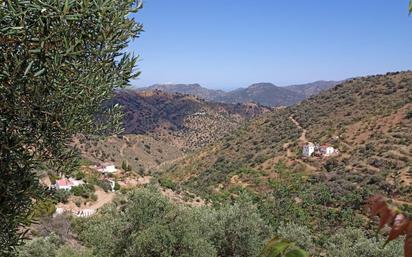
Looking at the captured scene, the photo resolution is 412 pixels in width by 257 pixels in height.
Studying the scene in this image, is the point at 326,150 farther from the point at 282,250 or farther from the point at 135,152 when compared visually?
the point at 282,250

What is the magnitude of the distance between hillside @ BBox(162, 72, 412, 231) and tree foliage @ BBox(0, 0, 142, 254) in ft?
128

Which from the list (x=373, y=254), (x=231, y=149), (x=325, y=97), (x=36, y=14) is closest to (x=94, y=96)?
(x=36, y=14)

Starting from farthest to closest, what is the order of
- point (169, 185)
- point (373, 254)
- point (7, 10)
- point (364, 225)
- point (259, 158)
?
point (259, 158), point (169, 185), point (364, 225), point (373, 254), point (7, 10)

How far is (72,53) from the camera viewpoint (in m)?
3.93

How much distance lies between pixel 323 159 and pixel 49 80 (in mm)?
61209

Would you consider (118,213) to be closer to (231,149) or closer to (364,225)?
(364,225)

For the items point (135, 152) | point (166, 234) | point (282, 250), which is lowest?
point (135, 152)

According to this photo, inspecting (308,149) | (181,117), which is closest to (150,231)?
(308,149)

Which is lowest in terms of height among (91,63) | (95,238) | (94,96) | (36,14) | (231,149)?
(231,149)

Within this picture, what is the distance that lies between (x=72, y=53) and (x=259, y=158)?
6692cm

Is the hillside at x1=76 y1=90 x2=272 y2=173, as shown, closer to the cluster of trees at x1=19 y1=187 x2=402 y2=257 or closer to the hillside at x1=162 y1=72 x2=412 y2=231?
the hillside at x1=162 y1=72 x2=412 y2=231

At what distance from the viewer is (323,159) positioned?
61.3 metres

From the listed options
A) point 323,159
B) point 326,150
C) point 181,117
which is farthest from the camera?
point 181,117

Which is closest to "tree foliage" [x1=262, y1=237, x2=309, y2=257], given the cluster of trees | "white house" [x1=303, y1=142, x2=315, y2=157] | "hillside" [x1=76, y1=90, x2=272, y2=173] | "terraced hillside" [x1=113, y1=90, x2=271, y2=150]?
the cluster of trees
